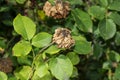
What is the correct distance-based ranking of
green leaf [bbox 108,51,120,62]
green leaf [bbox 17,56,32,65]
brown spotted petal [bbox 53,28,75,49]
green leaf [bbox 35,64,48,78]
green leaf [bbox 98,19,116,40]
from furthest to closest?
green leaf [bbox 108,51,120,62], green leaf [bbox 98,19,116,40], green leaf [bbox 17,56,32,65], green leaf [bbox 35,64,48,78], brown spotted petal [bbox 53,28,75,49]

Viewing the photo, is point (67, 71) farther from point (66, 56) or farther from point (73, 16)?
point (73, 16)

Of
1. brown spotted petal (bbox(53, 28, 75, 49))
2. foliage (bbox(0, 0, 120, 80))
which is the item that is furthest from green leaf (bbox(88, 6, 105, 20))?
brown spotted petal (bbox(53, 28, 75, 49))

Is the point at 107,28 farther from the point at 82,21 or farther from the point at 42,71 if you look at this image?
the point at 42,71

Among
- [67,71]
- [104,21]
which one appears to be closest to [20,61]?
[67,71]

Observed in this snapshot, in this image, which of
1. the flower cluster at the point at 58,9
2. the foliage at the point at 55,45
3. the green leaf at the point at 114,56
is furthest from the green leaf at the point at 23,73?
the green leaf at the point at 114,56

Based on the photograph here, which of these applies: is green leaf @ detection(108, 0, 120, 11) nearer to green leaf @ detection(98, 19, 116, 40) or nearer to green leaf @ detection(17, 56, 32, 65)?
green leaf @ detection(98, 19, 116, 40)

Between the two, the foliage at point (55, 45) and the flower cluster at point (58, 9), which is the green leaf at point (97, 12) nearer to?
the foliage at point (55, 45)
